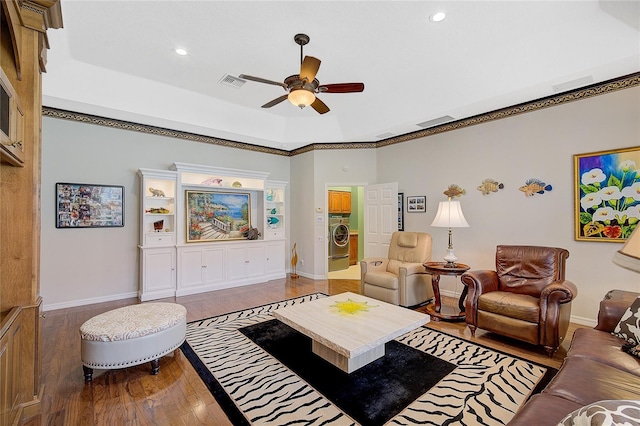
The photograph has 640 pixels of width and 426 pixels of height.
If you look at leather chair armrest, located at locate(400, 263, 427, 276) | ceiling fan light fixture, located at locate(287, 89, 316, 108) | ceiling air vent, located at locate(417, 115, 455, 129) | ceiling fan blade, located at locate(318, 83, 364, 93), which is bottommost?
leather chair armrest, located at locate(400, 263, 427, 276)

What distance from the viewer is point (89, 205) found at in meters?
4.44

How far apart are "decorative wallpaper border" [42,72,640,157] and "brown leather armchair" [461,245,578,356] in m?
1.99

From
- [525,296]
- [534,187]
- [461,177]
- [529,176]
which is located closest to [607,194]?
[534,187]

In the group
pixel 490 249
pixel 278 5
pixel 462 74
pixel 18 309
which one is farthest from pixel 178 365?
pixel 462 74

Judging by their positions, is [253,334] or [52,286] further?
[52,286]

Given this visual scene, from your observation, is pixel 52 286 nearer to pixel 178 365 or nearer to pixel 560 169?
pixel 178 365

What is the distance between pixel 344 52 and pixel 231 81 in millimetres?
1737

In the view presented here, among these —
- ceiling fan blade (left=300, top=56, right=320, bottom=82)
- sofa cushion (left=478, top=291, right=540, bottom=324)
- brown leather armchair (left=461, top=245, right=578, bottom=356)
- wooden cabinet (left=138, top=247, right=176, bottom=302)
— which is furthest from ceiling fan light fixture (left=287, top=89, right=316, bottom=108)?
wooden cabinet (left=138, top=247, right=176, bottom=302)

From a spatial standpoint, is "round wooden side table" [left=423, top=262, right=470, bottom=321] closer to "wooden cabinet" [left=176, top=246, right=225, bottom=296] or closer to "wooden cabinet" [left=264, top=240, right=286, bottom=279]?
"wooden cabinet" [left=264, top=240, right=286, bottom=279]

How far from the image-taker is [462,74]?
3.75 meters

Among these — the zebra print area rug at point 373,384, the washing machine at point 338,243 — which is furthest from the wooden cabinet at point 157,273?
the washing machine at point 338,243

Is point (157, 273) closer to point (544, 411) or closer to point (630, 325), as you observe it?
point (544, 411)

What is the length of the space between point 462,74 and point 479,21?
37.0 inches

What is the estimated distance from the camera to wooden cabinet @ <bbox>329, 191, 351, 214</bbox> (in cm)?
738
